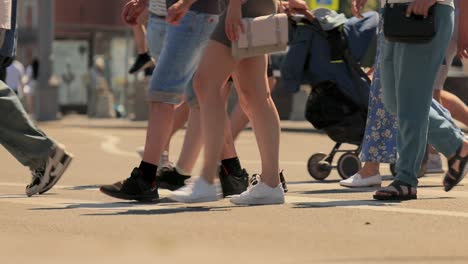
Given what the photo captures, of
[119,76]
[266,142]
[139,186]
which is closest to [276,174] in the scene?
[266,142]

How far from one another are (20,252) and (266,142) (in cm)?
259

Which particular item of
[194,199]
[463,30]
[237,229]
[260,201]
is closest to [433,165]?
[463,30]

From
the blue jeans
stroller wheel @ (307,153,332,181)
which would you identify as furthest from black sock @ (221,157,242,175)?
stroller wheel @ (307,153,332,181)

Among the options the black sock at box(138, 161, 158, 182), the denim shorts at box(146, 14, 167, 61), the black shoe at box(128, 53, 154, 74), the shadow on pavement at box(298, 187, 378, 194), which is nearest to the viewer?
the black sock at box(138, 161, 158, 182)

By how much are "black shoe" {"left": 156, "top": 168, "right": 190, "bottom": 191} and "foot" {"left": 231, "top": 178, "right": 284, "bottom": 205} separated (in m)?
0.61

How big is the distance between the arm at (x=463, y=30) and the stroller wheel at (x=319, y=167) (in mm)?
2827

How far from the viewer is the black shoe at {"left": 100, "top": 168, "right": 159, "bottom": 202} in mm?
8625

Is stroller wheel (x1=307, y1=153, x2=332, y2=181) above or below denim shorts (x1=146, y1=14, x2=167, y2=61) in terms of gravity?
below

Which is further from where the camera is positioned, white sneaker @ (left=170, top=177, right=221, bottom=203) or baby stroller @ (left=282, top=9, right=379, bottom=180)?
baby stroller @ (left=282, top=9, right=379, bottom=180)

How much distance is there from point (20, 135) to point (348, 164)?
3.62m

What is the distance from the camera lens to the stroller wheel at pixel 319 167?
38.8 ft

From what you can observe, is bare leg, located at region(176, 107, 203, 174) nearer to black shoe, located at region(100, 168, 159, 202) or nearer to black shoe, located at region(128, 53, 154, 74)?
black shoe, located at region(100, 168, 159, 202)

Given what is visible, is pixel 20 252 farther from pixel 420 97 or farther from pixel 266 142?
pixel 420 97

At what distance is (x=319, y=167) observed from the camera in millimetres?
11867
